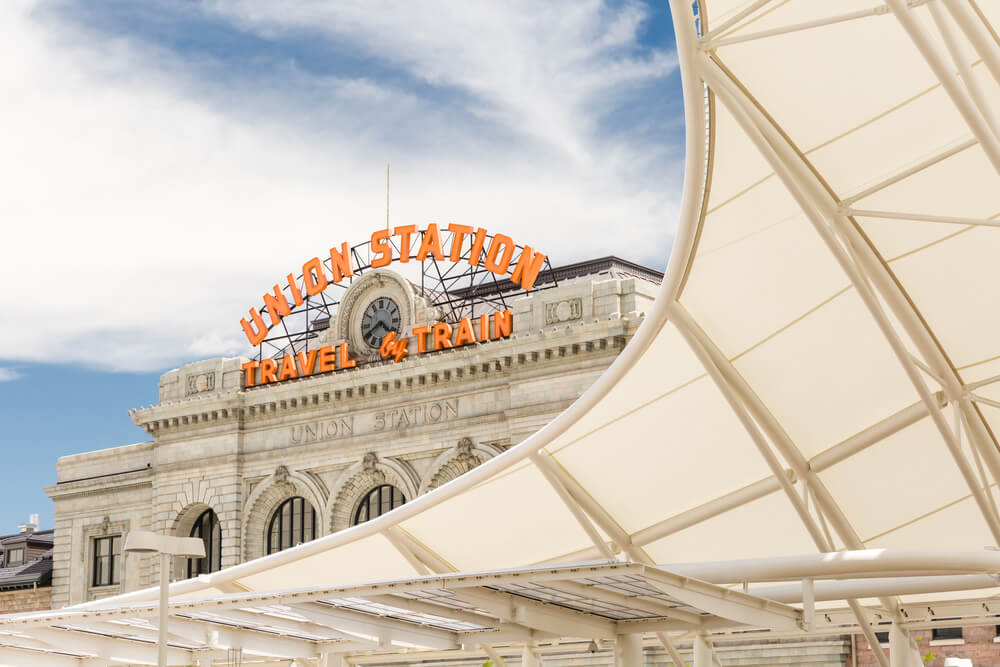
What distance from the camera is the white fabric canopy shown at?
18812mm

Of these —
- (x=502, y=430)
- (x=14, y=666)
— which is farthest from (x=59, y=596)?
(x=14, y=666)

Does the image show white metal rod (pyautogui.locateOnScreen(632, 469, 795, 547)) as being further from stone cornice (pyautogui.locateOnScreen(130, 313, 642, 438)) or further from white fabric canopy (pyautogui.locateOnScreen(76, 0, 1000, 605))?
stone cornice (pyautogui.locateOnScreen(130, 313, 642, 438))

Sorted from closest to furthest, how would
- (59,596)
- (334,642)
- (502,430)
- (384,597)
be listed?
(384,597), (334,642), (502,430), (59,596)

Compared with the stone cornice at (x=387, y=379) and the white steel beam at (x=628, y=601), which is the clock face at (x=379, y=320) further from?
the white steel beam at (x=628, y=601)

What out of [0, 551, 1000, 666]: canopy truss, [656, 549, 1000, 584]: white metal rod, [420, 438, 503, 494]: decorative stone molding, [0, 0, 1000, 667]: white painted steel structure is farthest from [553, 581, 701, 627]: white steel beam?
[420, 438, 503, 494]: decorative stone molding

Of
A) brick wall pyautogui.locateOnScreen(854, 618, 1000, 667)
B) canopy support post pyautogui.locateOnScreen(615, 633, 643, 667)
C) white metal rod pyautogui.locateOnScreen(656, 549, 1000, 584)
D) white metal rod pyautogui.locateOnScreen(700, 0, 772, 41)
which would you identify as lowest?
canopy support post pyautogui.locateOnScreen(615, 633, 643, 667)

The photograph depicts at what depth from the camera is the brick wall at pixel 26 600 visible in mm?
73875

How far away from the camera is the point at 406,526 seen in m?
29.1

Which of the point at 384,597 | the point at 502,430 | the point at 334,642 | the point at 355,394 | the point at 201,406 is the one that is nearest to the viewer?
the point at 384,597

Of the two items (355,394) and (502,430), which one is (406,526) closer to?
(502,430)

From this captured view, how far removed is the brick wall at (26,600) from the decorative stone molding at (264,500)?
16.2 metres

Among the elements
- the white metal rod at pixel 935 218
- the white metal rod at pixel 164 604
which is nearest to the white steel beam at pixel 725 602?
the white metal rod at pixel 935 218

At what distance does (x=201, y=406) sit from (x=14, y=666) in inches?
1474

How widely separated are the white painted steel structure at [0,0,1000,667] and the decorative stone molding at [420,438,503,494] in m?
23.9
